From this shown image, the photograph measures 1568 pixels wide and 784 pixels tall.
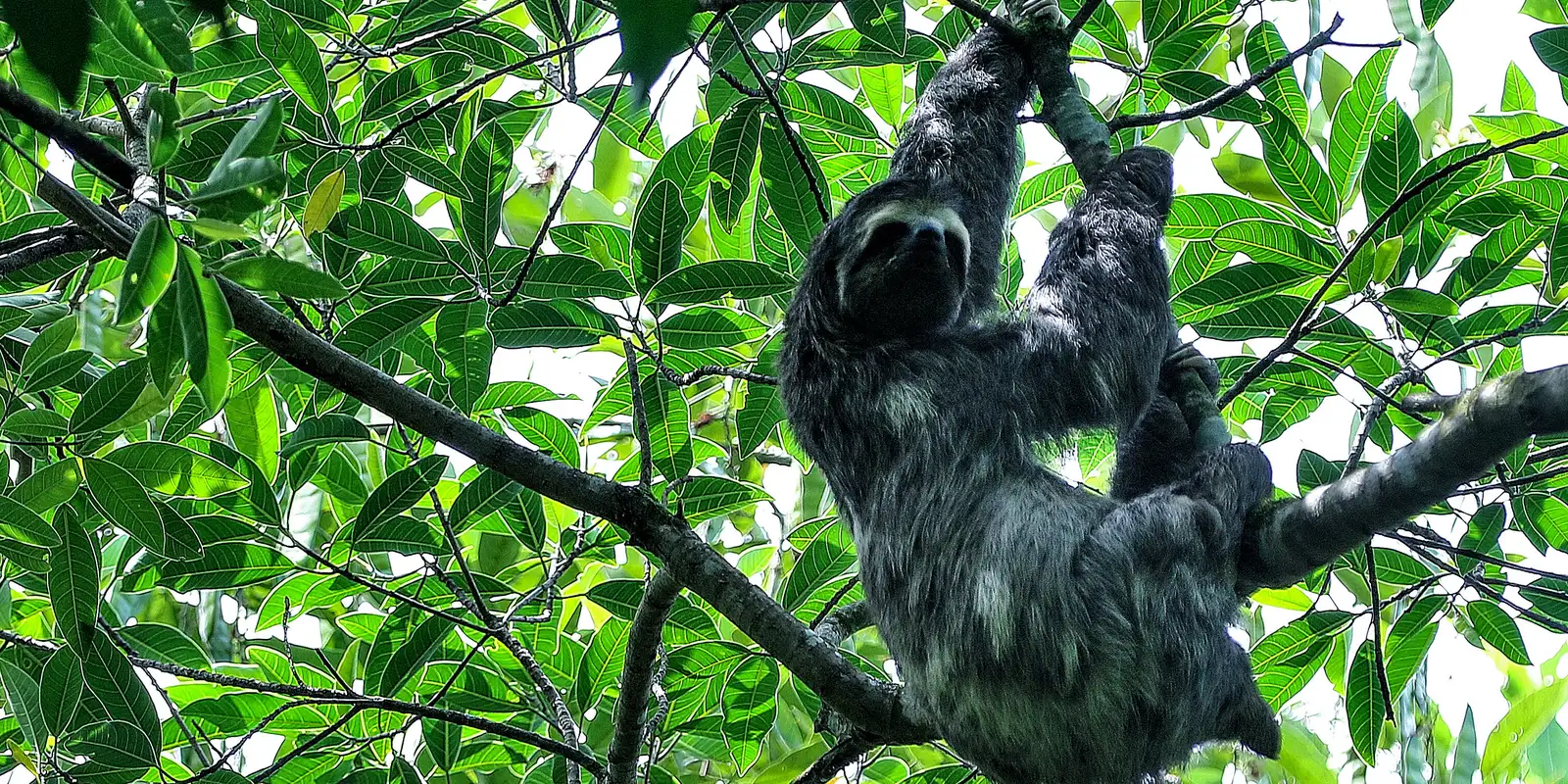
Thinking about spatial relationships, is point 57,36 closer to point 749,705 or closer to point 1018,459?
point 1018,459

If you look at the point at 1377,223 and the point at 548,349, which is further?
the point at 548,349

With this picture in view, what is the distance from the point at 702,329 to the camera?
5.50 meters

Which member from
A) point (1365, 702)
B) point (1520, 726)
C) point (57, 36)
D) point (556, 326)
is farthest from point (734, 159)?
point (1520, 726)

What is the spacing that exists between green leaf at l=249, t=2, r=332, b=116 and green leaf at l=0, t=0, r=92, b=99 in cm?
397

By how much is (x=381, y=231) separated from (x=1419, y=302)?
4.09 metres

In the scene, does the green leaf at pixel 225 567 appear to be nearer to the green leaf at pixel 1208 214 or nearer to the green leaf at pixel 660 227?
the green leaf at pixel 660 227

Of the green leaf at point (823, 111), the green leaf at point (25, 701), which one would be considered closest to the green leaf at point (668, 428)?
the green leaf at point (823, 111)

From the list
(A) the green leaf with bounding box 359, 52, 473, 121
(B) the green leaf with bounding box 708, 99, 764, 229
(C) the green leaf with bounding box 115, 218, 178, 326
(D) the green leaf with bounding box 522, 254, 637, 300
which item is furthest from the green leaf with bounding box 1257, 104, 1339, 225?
(C) the green leaf with bounding box 115, 218, 178, 326

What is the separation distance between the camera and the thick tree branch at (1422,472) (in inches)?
120

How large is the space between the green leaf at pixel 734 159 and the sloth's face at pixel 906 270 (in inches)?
23.3

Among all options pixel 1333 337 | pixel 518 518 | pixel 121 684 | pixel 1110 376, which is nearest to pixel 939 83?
pixel 1110 376

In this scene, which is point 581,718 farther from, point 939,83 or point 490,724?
point 939,83

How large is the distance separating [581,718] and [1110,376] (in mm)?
2993

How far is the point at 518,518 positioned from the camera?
5.71 m
